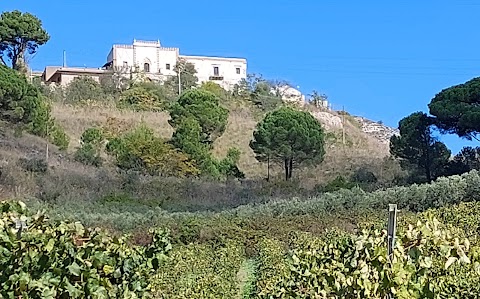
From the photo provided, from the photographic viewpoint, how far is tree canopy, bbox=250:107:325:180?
92.0 ft

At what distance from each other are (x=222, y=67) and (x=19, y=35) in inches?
754

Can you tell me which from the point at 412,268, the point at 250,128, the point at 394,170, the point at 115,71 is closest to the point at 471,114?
the point at 394,170

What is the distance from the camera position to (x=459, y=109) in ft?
77.3

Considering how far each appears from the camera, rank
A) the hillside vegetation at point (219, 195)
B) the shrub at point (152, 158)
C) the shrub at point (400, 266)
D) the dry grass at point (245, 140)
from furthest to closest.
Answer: the dry grass at point (245, 140) < the shrub at point (152, 158) < the hillside vegetation at point (219, 195) < the shrub at point (400, 266)

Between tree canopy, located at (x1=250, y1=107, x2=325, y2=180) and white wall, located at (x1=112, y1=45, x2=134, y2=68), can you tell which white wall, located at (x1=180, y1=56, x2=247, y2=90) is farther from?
tree canopy, located at (x1=250, y1=107, x2=325, y2=180)

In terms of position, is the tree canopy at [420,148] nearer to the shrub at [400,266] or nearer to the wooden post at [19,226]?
the shrub at [400,266]

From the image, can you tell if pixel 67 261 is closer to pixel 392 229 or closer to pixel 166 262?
pixel 392 229

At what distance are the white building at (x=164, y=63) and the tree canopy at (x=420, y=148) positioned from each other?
2398 cm

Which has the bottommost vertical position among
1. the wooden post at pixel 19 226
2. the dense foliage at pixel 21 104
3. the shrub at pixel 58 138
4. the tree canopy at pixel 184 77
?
the wooden post at pixel 19 226

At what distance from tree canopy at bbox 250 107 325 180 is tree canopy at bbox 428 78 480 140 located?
215 inches

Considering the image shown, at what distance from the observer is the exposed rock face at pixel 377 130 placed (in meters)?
47.1

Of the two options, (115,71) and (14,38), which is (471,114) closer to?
(14,38)

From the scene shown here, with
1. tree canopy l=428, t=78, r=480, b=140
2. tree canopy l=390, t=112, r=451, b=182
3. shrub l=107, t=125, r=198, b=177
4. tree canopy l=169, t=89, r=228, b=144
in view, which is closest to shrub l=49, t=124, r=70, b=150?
shrub l=107, t=125, r=198, b=177

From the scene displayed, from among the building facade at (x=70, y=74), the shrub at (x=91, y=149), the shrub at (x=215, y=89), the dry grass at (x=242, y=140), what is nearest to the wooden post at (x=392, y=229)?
the shrub at (x=91, y=149)
